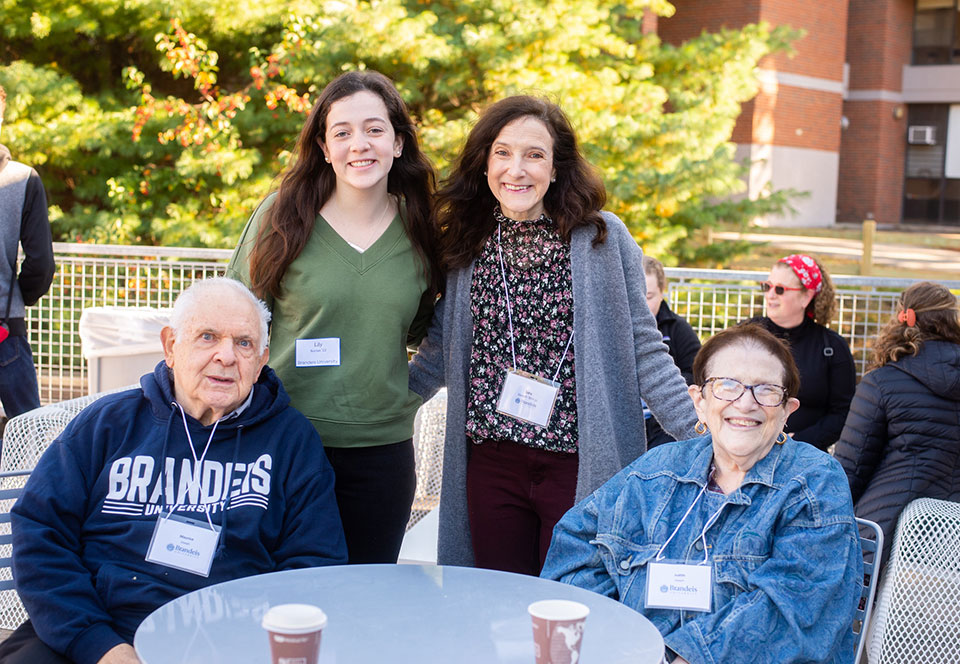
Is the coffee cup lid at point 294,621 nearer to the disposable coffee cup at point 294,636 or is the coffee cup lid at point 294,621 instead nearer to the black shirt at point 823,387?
the disposable coffee cup at point 294,636

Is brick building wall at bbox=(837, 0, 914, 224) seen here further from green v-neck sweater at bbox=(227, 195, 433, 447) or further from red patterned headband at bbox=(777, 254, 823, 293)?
green v-neck sweater at bbox=(227, 195, 433, 447)

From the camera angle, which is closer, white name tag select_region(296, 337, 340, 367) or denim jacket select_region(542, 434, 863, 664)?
denim jacket select_region(542, 434, 863, 664)

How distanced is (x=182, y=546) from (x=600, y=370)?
4.18ft

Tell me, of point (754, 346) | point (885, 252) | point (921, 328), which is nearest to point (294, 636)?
point (754, 346)

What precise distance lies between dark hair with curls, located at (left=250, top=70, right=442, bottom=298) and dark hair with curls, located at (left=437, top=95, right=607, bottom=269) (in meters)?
0.07

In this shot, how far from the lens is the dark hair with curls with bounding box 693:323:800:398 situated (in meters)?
2.58

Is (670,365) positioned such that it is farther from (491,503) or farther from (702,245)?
(702,245)

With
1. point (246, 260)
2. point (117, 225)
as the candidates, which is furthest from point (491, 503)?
point (117, 225)

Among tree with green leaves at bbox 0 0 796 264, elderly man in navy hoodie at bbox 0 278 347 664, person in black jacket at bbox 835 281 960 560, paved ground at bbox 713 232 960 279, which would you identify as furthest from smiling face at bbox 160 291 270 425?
paved ground at bbox 713 232 960 279

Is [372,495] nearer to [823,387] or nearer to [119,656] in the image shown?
[119,656]

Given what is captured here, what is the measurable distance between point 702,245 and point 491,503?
792 centimetres

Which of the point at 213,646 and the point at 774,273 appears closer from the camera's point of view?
the point at 213,646

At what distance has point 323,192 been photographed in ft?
10.2

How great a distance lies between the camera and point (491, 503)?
307 cm
